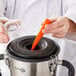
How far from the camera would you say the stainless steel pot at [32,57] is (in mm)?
647

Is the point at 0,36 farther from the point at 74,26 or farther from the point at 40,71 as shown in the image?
the point at 74,26

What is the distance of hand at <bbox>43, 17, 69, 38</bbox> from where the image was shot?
2.46 ft

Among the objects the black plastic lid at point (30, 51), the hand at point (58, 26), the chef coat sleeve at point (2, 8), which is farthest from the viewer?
the chef coat sleeve at point (2, 8)

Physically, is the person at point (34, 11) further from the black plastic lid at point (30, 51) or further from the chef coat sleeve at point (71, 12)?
the black plastic lid at point (30, 51)

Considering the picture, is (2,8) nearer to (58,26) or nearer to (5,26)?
(5,26)

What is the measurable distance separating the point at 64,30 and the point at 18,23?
17 centimetres

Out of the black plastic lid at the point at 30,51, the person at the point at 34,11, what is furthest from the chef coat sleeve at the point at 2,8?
the black plastic lid at the point at 30,51

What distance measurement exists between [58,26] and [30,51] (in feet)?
0.56

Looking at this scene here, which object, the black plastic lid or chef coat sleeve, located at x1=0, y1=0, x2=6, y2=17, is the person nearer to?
chef coat sleeve, located at x1=0, y1=0, x2=6, y2=17

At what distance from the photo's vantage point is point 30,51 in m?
0.66

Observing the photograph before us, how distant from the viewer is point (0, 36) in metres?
0.77

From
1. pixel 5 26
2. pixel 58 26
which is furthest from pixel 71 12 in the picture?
pixel 5 26

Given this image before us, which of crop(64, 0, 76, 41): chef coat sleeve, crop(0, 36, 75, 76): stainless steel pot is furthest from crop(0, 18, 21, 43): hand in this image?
crop(64, 0, 76, 41): chef coat sleeve

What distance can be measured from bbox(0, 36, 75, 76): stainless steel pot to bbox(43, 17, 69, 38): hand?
50 millimetres
